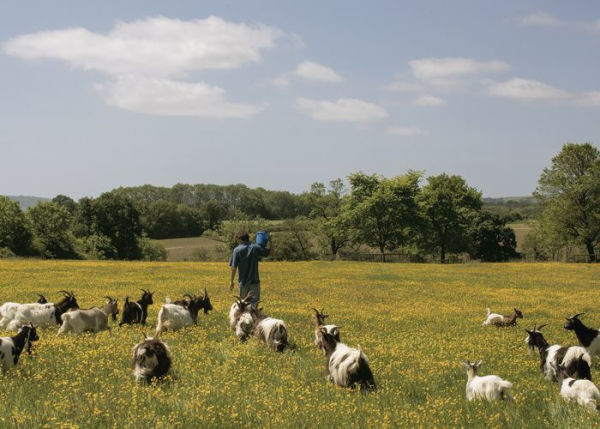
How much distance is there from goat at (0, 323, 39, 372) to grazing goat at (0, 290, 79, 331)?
420 cm

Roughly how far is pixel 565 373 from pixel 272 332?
21.0 ft

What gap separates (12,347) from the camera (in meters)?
10.2

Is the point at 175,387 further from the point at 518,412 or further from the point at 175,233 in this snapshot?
the point at 175,233

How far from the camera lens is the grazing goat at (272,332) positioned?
41.3 feet

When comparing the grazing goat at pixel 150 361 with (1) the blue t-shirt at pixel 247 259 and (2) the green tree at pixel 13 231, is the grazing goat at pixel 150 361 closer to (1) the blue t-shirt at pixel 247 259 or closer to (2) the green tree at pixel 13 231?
(1) the blue t-shirt at pixel 247 259

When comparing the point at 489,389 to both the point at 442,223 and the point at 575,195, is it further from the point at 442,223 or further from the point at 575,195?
the point at 442,223

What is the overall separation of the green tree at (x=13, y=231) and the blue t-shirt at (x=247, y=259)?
244ft

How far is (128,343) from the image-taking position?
12711 mm

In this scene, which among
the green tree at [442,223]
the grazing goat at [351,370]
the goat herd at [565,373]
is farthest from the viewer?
the green tree at [442,223]

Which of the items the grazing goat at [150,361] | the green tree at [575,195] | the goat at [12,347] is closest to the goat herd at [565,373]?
the grazing goat at [150,361]

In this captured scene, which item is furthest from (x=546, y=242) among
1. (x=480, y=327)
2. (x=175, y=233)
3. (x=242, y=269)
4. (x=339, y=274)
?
(x=175, y=233)

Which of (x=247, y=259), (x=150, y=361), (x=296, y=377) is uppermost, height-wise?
(x=247, y=259)

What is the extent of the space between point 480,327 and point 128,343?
12.0 metres

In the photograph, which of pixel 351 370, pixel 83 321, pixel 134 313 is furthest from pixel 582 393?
pixel 134 313
